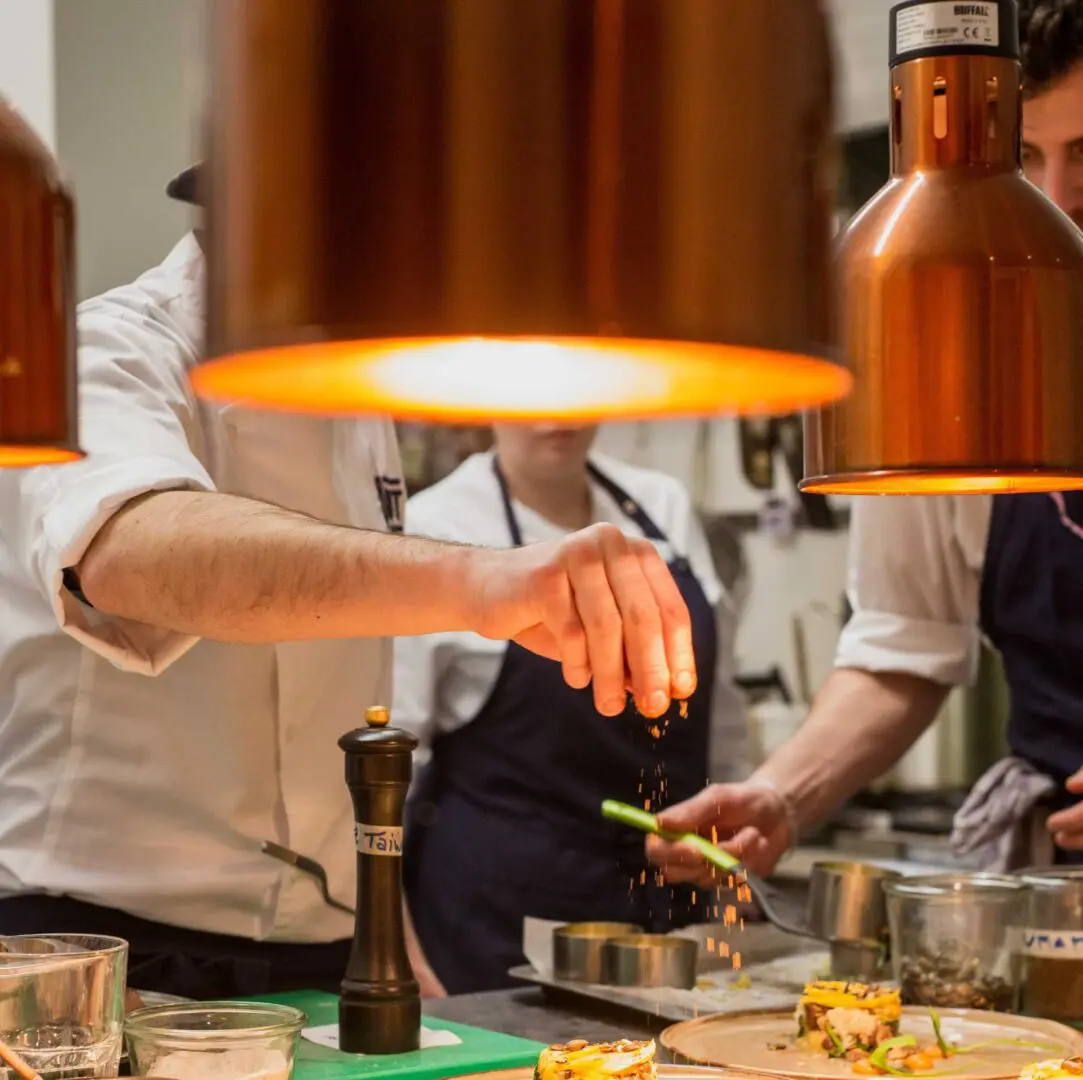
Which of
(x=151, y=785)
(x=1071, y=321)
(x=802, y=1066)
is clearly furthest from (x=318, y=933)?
(x=1071, y=321)

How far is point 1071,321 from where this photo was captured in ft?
3.81

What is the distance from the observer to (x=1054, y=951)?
177cm

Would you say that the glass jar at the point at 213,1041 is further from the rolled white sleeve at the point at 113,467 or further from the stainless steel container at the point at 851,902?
the stainless steel container at the point at 851,902

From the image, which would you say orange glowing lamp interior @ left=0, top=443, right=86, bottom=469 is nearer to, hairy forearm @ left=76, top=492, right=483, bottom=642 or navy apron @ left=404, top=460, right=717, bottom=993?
hairy forearm @ left=76, top=492, right=483, bottom=642

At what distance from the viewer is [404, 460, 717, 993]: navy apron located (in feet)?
10.2

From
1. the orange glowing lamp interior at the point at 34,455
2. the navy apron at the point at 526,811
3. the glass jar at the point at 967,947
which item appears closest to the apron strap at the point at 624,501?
the navy apron at the point at 526,811

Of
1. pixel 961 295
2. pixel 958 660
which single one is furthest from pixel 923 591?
pixel 961 295

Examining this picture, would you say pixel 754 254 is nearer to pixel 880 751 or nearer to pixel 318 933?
pixel 318 933

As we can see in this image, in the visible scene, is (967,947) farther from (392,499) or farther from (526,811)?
(526,811)

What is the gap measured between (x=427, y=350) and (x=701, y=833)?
153 centimetres

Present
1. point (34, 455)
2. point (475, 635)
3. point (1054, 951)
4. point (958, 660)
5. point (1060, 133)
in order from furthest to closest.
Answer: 1. point (475, 635)
2. point (958, 660)
3. point (1060, 133)
4. point (1054, 951)
5. point (34, 455)

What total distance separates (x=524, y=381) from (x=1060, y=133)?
1.41 m

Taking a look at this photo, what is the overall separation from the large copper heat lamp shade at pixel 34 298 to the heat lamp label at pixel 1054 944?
4.34ft

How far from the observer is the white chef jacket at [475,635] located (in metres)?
3.25
